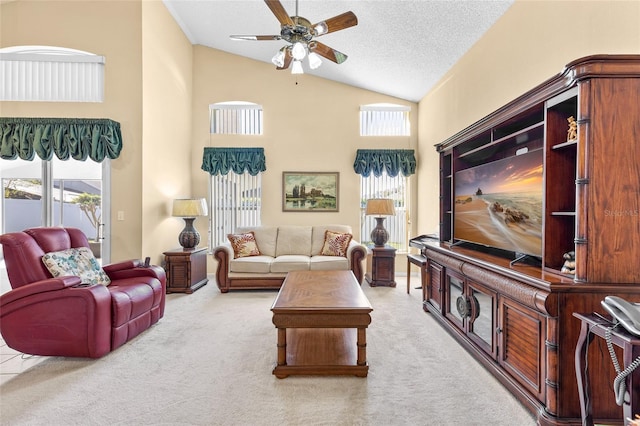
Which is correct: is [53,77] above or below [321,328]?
above

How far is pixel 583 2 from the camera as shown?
2279 millimetres

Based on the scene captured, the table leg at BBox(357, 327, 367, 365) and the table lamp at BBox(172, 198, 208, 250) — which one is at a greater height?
the table lamp at BBox(172, 198, 208, 250)

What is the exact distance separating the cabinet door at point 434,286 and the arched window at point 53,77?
15.8 ft

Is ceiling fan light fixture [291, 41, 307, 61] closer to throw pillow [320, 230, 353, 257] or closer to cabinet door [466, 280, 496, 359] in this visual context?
cabinet door [466, 280, 496, 359]

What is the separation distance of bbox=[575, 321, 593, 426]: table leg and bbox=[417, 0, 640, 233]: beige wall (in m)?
1.79

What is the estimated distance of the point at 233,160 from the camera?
561 cm

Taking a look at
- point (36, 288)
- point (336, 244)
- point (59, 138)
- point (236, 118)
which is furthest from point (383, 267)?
point (59, 138)

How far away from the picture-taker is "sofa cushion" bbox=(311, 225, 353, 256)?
530 cm

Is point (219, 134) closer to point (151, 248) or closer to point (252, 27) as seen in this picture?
point (252, 27)

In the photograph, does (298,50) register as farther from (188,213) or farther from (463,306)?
(188,213)

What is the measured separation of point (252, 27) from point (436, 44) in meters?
2.66

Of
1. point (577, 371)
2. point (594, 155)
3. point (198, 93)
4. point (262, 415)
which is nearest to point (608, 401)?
point (577, 371)

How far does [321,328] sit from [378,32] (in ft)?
11.4

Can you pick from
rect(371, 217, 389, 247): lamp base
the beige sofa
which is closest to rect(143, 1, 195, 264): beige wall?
the beige sofa
